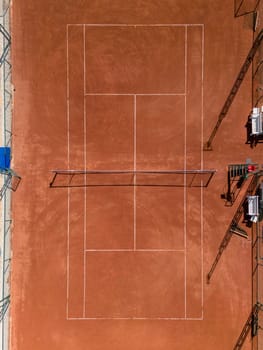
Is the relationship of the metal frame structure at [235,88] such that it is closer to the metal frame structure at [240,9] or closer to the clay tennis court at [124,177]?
the clay tennis court at [124,177]

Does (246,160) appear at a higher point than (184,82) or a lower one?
lower

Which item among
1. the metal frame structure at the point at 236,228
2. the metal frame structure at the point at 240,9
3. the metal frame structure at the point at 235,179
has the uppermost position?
the metal frame structure at the point at 240,9

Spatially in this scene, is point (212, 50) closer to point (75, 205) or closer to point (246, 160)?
point (246, 160)

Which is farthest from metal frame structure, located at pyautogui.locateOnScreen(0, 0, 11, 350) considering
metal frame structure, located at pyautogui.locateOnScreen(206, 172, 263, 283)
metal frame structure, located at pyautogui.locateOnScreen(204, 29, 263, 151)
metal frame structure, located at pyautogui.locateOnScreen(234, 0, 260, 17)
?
metal frame structure, located at pyautogui.locateOnScreen(234, 0, 260, 17)

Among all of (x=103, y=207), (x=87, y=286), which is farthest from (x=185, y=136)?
(x=87, y=286)

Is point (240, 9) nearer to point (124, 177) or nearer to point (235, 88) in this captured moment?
point (235, 88)

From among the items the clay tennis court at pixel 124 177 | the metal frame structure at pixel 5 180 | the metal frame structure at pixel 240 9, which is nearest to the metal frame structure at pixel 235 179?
the clay tennis court at pixel 124 177

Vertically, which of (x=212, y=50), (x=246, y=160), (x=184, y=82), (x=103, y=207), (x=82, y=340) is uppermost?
(x=212, y=50)

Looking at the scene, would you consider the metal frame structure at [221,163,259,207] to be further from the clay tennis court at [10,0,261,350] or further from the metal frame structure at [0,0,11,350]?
the metal frame structure at [0,0,11,350]
